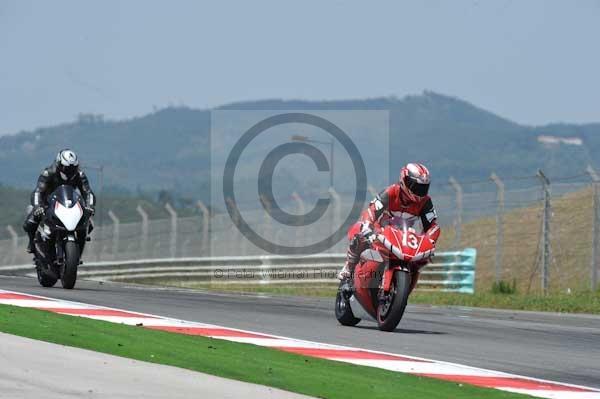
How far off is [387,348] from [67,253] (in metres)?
7.08

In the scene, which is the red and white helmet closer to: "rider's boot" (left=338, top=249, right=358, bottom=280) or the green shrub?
"rider's boot" (left=338, top=249, right=358, bottom=280)

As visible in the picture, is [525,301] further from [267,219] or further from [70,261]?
[267,219]

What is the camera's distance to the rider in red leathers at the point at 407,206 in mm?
13961

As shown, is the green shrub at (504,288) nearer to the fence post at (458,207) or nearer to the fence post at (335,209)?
the fence post at (458,207)

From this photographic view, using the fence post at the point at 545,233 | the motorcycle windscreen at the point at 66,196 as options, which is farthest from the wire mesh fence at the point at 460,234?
the motorcycle windscreen at the point at 66,196

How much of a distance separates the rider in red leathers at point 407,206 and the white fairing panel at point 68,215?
5183 mm

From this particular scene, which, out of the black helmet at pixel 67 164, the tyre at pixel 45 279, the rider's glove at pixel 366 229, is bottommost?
the tyre at pixel 45 279

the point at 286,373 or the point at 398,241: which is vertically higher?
the point at 398,241

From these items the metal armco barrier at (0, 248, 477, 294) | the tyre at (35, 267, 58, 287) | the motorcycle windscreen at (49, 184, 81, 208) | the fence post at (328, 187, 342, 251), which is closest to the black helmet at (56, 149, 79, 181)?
the motorcycle windscreen at (49, 184, 81, 208)

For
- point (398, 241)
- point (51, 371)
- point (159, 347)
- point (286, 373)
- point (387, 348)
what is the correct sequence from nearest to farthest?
1. point (51, 371)
2. point (286, 373)
3. point (159, 347)
4. point (387, 348)
5. point (398, 241)

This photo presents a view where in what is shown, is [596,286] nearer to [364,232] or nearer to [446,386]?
[364,232]

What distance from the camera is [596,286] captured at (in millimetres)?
26188

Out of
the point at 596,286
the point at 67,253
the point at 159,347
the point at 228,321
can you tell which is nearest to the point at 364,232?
the point at 228,321

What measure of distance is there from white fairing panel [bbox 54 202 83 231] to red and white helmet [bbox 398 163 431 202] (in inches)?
228
